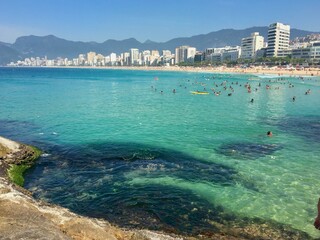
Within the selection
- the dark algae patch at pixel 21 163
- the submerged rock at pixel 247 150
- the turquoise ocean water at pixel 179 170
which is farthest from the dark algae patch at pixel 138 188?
the submerged rock at pixel 247 150

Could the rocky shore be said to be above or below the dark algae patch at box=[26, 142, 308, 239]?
above

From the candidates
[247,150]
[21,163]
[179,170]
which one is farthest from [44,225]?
[247,150]

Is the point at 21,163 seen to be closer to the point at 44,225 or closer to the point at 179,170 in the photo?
the point at 179,170

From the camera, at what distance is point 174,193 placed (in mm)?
16672

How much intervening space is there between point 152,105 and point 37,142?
2810 cm

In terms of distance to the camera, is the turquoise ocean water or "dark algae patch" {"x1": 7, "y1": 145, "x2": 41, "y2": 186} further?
"dark algae patch" {"x1": 7, "y1": 145, "x2": 41, "y2": 186}

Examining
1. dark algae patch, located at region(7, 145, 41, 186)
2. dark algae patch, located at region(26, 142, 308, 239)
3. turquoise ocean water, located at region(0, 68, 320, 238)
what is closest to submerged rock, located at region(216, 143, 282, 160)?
turquoise ocean water, located at region(0, 68, 320, 238)

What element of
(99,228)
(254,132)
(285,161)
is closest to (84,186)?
(99,228)

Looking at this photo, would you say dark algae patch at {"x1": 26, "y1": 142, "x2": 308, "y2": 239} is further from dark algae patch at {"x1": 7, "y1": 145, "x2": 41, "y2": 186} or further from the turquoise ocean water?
dark algae patch at {"x1": 7, "y1": 145, "x2": 41, "y2": 186}

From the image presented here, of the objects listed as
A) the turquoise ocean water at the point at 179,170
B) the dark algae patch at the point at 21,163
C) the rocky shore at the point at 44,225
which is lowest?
the turquoise ocean water at the point at 179,170

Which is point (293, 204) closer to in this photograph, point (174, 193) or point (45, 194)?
point (174, 193)

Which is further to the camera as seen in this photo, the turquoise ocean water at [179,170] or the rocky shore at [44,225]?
the turquoise ocean water at [179,170]

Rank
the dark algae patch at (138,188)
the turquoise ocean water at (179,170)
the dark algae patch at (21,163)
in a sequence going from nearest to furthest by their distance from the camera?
the dark algae patch at (138,188), the turquoise ocean water at (179,170), the dark algae patch at (21,163)

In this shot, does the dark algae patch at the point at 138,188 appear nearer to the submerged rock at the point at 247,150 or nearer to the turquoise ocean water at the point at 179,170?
the turquoise ocean water at the point at 179,170
